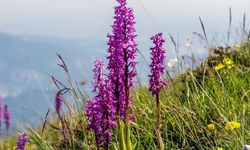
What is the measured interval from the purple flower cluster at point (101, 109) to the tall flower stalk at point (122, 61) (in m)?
0.09

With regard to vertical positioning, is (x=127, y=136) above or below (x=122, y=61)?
below

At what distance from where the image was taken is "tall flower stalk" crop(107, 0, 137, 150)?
12.1 ft

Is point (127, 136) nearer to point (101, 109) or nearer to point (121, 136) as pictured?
point (121, 136)

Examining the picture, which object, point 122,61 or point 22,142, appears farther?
point 22,142

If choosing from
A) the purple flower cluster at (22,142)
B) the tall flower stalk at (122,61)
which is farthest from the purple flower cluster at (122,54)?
the purple flower cluster at (22,142)

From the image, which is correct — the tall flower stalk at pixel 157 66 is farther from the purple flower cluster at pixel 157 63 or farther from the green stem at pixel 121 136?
the green stem at pixel 121 136

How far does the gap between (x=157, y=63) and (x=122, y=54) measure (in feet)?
1.06

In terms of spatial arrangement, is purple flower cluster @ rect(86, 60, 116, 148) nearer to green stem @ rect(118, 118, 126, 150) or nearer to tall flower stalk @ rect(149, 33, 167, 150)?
green stem @ rect(118, 118, 126, 150)

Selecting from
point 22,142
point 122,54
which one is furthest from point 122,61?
point 22,142

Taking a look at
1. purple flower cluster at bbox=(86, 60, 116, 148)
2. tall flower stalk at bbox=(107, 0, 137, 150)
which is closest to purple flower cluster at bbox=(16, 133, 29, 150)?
purple flower cluster at bbox=(86, 60, 116, 148)

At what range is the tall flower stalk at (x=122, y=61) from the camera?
367cm

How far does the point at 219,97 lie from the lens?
6.41 m

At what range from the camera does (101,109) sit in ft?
13.1

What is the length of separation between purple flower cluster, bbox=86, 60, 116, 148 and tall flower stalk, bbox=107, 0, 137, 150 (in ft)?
0.28
